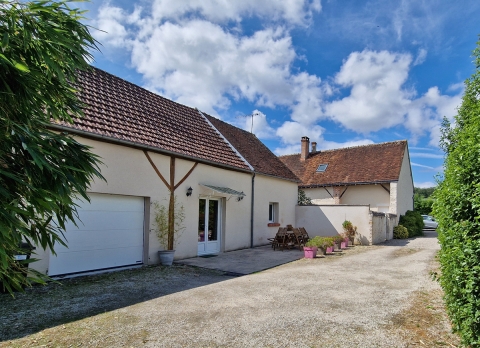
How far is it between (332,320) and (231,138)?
12.2 metres

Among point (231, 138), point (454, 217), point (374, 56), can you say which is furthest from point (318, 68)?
point (454, 217)

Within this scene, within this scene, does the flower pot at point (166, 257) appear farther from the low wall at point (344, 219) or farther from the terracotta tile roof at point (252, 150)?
the low wall at point (344, 219)

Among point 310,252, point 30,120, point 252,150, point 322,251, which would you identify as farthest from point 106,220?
point 252,150

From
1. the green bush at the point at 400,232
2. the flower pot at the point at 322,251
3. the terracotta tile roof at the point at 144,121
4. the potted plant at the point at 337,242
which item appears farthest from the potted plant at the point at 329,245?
the green bush at the point at 400,232

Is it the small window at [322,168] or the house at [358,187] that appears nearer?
the house at [358,187]

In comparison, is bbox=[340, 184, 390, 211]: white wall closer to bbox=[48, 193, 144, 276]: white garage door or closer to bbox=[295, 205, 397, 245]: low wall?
bbox=[295, 205, 397, 245]: low wall

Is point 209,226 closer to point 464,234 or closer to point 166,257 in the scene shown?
point 166,257

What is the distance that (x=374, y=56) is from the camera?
11.2 metres

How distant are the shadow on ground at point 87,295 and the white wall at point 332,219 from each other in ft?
33.2

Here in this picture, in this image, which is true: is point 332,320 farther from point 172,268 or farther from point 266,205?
point 266,205

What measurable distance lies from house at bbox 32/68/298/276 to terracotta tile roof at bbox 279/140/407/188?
9.16 metres

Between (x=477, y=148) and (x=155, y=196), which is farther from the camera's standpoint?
(x=155, y=196)

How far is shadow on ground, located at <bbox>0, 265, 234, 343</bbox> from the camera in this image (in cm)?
493

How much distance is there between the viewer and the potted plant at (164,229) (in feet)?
31.9
